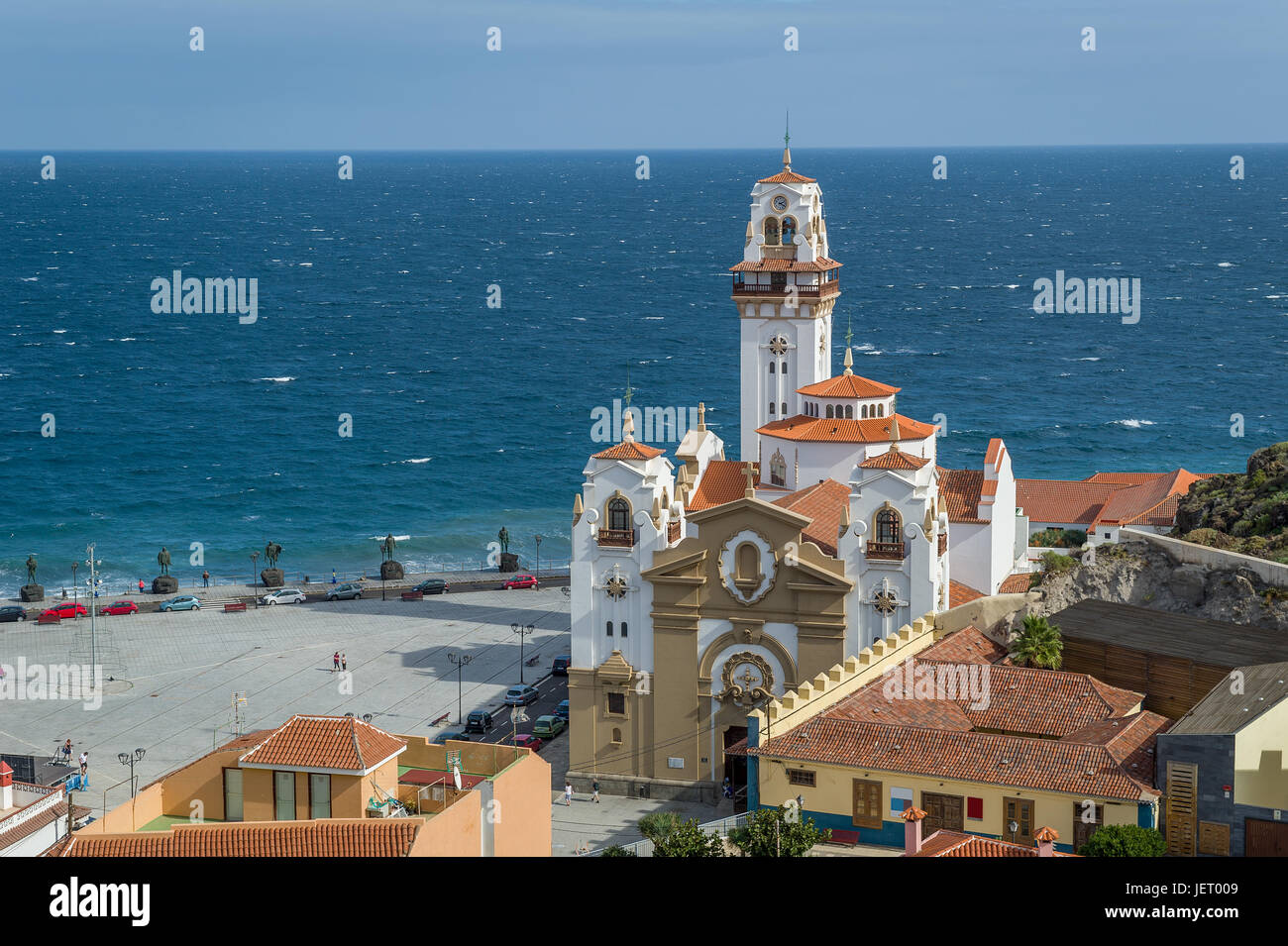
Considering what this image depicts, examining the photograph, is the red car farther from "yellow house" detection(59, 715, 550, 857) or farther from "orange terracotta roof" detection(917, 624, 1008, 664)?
"yellow house" detection(59, 715, 550, 857)

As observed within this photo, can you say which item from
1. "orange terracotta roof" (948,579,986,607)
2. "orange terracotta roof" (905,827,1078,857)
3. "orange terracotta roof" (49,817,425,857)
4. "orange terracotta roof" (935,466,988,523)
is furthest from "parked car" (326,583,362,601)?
"orange terracotta roof" (49,817,425,857)

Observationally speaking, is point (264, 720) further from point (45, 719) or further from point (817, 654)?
point (817, 654)

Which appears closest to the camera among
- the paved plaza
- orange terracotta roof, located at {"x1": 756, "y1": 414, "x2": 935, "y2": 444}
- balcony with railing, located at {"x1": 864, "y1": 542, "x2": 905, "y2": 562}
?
balcony with railing, located at {"x1": 864, "y1": 542, "x2": 905, "y2": 562}

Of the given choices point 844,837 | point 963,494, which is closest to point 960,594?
point 963,494

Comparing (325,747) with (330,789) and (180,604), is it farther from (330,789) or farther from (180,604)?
(180,604)

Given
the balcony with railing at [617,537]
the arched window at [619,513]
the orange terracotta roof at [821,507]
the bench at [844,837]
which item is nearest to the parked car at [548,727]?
the balcony with railing at [617,537]

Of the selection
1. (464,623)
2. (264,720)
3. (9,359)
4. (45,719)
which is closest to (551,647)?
(464,623)
